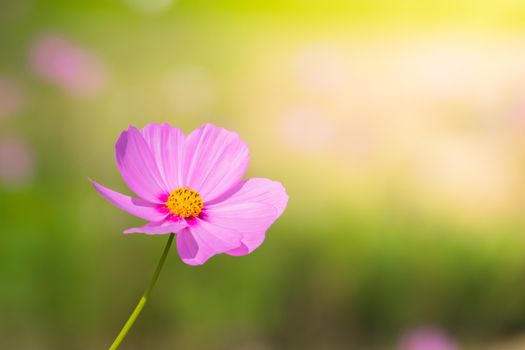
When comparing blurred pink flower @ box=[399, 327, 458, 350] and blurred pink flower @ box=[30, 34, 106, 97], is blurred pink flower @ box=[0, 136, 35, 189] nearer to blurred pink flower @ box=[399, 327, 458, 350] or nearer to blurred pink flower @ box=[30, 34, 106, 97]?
blurred pink flower @ box=[30, 34, 106, 97]

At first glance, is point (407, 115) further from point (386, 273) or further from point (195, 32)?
point (195, 32)

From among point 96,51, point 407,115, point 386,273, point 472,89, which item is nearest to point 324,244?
point 386,273

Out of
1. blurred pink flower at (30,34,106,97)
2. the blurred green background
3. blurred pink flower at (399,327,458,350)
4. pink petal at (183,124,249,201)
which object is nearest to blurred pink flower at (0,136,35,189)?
the blurred green background

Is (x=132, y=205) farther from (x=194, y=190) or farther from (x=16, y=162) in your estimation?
(x=16, y=162)

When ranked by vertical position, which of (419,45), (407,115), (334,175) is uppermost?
(419,45)

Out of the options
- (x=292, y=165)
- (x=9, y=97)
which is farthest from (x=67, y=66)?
(x=292, y=165)

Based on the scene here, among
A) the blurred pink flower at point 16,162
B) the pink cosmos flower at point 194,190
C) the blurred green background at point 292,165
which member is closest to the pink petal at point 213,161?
the pink cosmos flower at point 194,190
